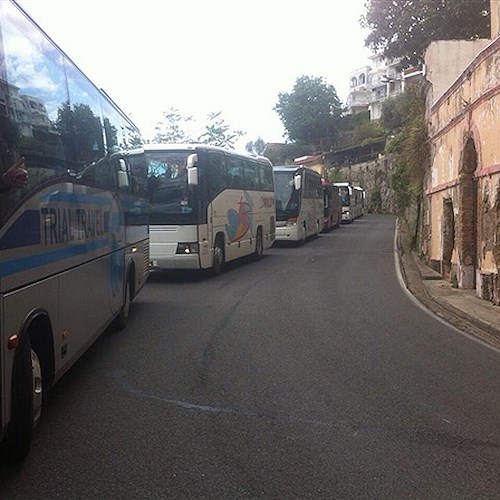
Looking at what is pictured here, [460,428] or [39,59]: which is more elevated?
[39,59]

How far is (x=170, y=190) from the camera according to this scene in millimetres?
15336

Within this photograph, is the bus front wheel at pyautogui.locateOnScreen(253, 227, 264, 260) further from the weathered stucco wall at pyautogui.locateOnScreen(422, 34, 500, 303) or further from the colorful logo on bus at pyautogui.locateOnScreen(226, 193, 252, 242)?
the weathered stucco wall at pyautogui.locateOnScreen(422, 34, 500, 303)

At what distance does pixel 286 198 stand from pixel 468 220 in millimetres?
13375

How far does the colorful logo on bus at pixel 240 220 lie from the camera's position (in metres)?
18.1

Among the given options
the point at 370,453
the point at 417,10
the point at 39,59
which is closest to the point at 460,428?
the point at 370,453

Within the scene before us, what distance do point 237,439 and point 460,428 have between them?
1.80 metres

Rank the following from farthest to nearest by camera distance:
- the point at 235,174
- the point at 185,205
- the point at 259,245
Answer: the point at 259,245 → the point at 235,174 → the point at 185,205

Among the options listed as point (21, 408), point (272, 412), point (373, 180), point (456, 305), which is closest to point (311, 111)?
point (373, 180)

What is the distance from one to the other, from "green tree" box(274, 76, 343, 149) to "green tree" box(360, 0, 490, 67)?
138 ft

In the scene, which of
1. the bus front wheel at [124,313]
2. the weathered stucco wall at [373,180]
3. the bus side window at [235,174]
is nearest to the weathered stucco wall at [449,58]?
the bus side window at [235,174]

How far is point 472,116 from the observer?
1354 cm

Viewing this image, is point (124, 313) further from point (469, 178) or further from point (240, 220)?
point (240, 220)

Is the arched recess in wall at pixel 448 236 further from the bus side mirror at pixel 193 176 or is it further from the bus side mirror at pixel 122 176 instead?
the bus side mirror at pixel 122 176

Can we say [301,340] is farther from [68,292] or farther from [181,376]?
[68,292]
